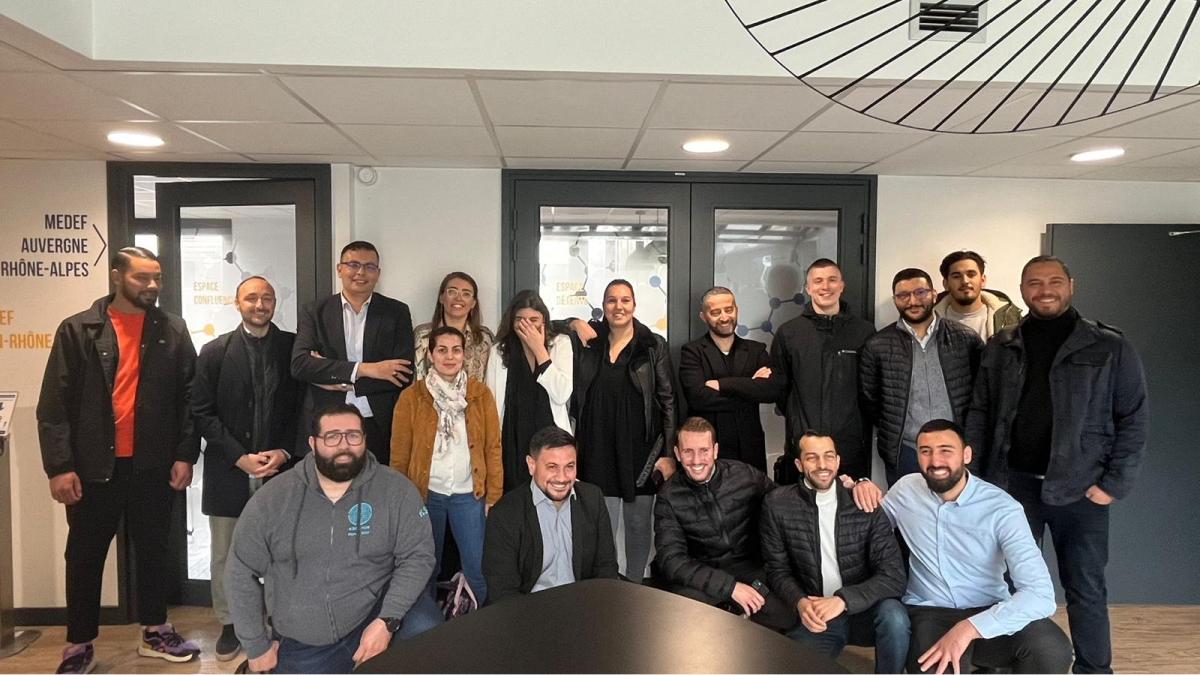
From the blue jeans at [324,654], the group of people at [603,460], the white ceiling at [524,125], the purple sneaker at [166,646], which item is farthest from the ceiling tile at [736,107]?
the purple sneaker at [166,646]

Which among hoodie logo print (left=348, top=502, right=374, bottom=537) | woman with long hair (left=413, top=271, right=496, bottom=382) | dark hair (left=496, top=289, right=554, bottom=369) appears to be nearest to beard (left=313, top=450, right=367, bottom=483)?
hoodie logo print (left=348, top=502, right=374, bottom=537)

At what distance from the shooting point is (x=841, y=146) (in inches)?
125

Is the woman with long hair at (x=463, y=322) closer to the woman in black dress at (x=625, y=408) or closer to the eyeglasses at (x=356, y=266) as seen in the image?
the eyeglasses at (x=356, y=266)

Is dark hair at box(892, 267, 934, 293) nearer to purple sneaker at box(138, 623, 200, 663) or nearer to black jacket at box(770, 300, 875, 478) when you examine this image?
black jacket at box(770, 300, 875, 478)

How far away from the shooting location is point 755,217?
3895 mm

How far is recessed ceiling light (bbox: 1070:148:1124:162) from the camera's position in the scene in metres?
3.25

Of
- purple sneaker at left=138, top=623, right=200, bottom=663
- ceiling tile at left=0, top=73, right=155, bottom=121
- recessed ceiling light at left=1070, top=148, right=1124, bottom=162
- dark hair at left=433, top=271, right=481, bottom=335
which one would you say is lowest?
purple sneaker at left=138, top=623, right=200, bottom=663

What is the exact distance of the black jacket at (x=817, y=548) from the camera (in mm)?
2652

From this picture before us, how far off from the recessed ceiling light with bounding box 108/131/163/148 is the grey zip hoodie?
1.59 m

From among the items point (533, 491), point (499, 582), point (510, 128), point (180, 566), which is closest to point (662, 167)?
point (510, 128)

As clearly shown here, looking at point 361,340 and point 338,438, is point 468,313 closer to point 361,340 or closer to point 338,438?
point 361,340

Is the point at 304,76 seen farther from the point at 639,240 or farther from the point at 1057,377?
the point at 1057,377

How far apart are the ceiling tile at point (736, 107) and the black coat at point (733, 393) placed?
3.42 feet

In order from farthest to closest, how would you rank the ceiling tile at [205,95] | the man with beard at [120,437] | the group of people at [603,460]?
the man with beard at [120,437] < the group of people at [603,460] < the ceiling tile at [205,95]
